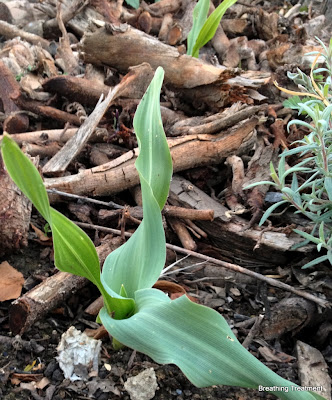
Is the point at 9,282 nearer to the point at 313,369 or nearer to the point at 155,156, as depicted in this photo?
the point at 155,156

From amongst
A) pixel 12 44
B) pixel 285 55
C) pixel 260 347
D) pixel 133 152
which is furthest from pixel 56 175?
pixel 285 55

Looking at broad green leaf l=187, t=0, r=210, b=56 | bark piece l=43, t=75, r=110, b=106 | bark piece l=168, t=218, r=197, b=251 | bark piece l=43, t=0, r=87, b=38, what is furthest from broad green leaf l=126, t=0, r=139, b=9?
bark piece l=168, t=218, r=197, b=251

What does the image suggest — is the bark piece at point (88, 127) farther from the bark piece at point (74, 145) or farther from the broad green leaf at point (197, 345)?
the broad green leaf at point (197, 345)

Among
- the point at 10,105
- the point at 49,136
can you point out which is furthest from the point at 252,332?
the point at 10,105

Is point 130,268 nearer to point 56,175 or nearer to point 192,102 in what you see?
point 56,175

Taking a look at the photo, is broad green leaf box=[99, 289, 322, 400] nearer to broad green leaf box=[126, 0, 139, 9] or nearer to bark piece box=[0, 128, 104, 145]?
bark piece box=[0, 128, 104, 145]
